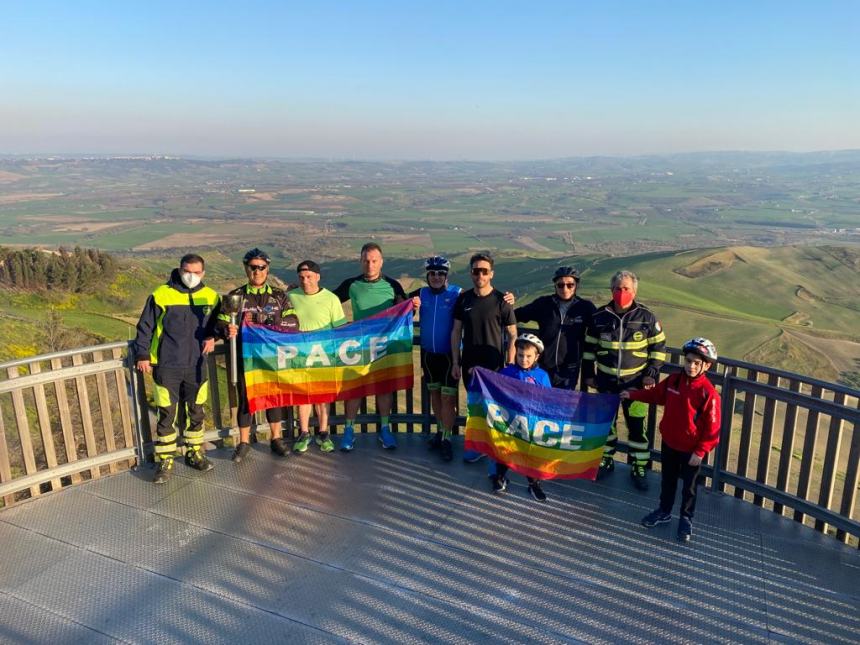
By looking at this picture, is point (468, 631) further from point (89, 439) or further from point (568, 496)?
point (89, 439)

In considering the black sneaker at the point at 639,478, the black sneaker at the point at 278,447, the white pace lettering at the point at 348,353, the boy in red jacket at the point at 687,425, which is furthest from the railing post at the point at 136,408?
the black sneaker at the point at 639,478

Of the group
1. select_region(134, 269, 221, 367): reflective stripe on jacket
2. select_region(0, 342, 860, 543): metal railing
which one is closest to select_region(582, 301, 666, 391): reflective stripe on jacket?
select_region(0, 342, 860, 543): metal railing

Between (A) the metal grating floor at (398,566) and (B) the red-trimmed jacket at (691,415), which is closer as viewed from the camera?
(A) the metal grating floor at (398,566)

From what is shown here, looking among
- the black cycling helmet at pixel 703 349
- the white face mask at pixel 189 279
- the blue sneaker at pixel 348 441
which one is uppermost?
the white face mask at pixel 189 279

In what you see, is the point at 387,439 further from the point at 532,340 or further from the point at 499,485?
the point at 532,340

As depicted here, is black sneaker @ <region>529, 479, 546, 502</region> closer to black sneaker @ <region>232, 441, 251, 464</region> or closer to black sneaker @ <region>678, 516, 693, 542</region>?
black sneaker @ <region>678, 516, 693, 542</region>

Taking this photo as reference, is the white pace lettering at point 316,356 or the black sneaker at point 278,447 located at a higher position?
the white pace lettering at point 316,356

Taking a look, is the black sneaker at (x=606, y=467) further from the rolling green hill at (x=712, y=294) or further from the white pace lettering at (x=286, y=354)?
the rolling green hill at (x=712, y=294)
